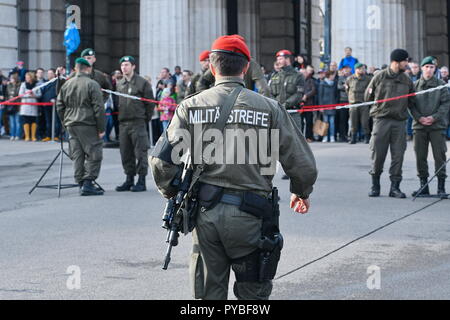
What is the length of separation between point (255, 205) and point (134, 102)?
9122mm

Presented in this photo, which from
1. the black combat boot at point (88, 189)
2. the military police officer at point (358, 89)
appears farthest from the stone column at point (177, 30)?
the black combat boot at point (88, 189)

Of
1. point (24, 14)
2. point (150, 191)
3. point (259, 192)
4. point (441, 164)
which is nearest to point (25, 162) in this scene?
point (150, 191)

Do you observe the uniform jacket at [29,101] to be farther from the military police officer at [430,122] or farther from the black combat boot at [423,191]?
the black combat boot at [423,191]

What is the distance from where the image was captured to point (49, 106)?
24.9 m

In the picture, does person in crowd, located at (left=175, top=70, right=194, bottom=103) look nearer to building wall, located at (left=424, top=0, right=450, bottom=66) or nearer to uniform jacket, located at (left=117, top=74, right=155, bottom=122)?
uniform jacket, located at (left=117, top=74, right=155, bottom=122)

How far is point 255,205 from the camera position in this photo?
17.3ft

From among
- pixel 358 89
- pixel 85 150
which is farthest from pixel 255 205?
pixel 358 89

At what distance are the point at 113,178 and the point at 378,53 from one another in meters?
10.3

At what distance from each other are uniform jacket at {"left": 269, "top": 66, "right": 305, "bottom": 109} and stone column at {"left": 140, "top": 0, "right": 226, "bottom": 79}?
32.6ft

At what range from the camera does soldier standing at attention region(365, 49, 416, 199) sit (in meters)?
13.2

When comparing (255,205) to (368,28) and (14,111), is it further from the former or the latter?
(14,111)

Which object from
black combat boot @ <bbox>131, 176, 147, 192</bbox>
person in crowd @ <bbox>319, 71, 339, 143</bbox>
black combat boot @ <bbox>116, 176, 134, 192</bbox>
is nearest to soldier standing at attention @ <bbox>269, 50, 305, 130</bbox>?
black combat boot @ <bbox>131, 176, 147, 192</bbox>
